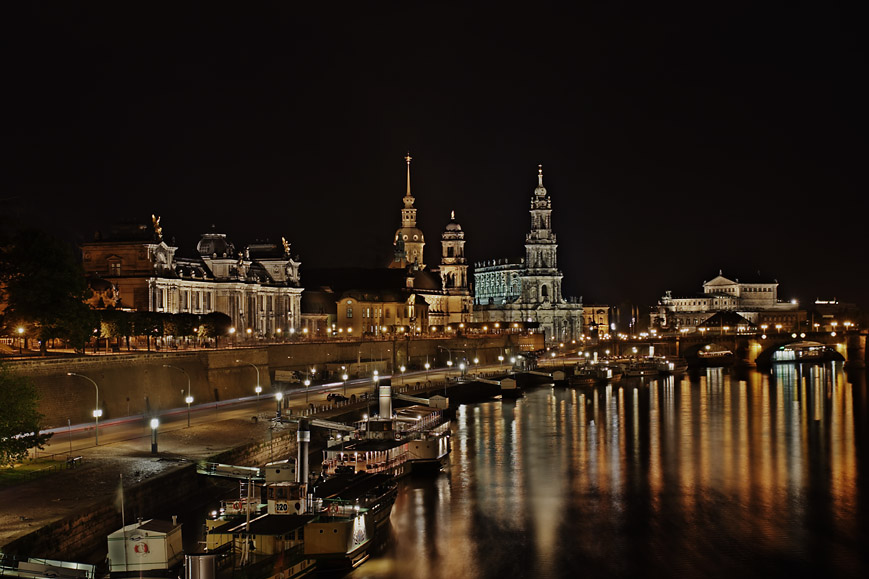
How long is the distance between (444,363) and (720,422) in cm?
4744

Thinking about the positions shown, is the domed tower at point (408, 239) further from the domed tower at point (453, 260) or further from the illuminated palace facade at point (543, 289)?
the illuminated palace facade at point (543, 289)

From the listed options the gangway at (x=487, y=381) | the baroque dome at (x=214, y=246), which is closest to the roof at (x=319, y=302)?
the baroque dome at (x=214, y=246)

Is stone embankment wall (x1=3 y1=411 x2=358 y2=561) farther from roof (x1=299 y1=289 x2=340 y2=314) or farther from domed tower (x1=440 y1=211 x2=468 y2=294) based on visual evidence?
domed tower (x1=440 y1=211 x2=468 y2=294)

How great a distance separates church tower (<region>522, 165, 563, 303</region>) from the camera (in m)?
159

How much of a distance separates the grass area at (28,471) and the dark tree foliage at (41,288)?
1272cm

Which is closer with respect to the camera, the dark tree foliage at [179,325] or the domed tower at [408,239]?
the dark tree foliage at [179,325]

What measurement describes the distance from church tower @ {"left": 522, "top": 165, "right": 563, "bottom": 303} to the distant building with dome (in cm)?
5579

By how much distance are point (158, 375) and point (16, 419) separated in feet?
75.6

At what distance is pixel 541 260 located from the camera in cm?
15988

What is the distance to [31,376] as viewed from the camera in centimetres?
4488

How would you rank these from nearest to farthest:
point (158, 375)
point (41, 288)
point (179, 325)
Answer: point (41, 288) < point (158, 375) < point (179, 325)

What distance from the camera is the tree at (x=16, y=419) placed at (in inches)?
1309

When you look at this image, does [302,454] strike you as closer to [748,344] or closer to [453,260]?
[748,344]

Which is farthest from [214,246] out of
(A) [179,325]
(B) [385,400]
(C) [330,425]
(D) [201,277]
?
(C) [330,425]
